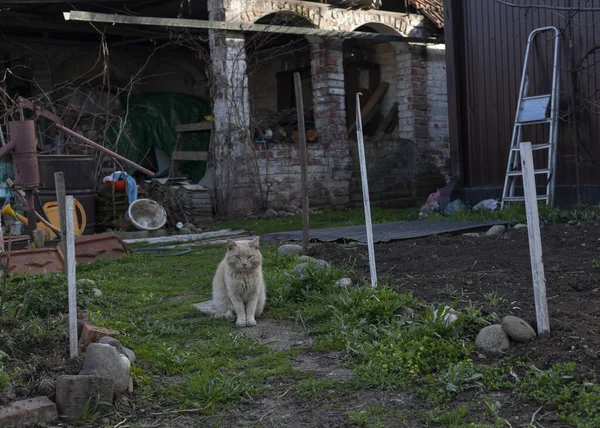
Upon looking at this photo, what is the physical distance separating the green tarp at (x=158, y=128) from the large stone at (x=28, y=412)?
9.95 metres

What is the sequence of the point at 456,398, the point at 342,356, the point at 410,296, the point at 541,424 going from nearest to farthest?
1. the point at 541,424
2. the point at 456,398
3. the point at 342,356
4. the point at 410,296

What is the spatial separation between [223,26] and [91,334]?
838 centimetres

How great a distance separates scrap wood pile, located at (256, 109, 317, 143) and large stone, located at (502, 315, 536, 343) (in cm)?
923

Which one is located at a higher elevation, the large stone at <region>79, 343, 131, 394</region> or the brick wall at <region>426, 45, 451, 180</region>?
the brick wall at <region>426, 45, 451, 180</region>

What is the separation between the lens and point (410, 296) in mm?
4758

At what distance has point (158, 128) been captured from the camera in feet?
46.9

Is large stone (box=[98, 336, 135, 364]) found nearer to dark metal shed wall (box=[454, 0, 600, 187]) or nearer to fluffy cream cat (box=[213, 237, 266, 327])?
fluffy cream cat (box=[213, 237, 266, 327])

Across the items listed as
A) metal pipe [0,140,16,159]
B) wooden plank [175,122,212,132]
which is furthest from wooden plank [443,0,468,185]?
metal pipe [0,140,16,159]

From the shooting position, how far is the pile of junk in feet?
23.3

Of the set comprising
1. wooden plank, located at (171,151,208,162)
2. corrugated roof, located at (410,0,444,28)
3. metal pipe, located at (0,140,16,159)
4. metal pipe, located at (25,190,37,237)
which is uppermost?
corrugated roof, located at (410,0,444,28)

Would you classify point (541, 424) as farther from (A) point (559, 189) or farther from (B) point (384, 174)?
(B) point (384, 174)

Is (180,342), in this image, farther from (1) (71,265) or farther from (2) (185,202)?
(2) (185,202)

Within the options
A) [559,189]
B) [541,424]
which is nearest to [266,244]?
[559,189]

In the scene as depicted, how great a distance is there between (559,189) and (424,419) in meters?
7.58
